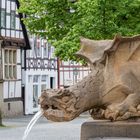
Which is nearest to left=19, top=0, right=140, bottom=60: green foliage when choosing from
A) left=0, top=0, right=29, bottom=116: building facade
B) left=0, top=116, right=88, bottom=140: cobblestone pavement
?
left=0, top=116, right=88, bottom=140: cobblestone pavement

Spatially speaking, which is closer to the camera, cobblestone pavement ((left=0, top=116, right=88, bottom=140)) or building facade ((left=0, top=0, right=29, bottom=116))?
cobblestone pavement ((left=0, top=116, right=88, bottom=140))

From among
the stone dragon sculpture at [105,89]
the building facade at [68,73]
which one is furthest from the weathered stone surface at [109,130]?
the building facade at [68,73]

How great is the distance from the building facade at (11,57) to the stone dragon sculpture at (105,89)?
34.7 m

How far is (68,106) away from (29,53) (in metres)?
42.3

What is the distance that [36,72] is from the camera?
176 ft

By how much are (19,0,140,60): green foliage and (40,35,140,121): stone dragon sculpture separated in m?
19.0

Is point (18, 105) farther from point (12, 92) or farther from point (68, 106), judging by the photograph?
point (68, 106)

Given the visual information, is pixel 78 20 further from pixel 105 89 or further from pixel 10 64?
pixel 105 89

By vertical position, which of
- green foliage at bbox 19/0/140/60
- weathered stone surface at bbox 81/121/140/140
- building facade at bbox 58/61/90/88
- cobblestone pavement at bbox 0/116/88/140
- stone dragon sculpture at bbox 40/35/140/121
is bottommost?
cobblestone pavement at bbox 0/116/88/140

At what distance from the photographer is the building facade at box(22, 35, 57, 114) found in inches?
2036

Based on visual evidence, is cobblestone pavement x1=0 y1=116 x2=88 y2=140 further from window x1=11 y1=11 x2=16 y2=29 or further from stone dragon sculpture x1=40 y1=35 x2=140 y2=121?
window x1=11 y1=11 x2=16 y2=29

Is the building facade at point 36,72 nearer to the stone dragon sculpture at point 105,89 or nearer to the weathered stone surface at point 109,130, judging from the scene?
the stone dragon sculpture at point 105,89

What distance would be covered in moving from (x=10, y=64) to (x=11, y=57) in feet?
1.47

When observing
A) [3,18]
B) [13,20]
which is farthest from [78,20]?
[13,20]
